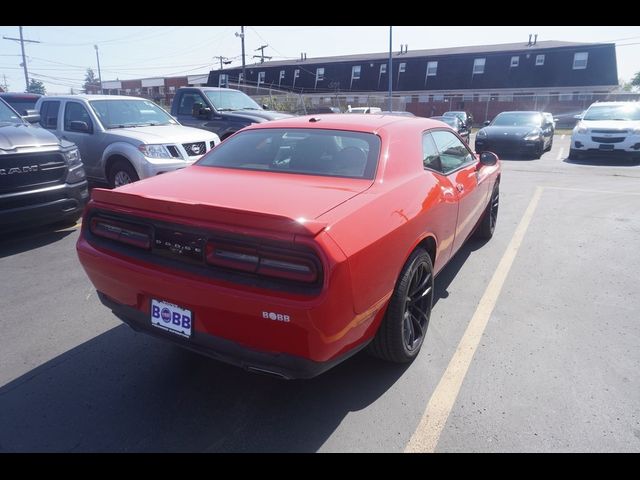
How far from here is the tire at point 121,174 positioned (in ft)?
22.1

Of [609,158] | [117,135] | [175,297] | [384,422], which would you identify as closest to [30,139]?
[117,135]

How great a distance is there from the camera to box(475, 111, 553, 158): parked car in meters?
13.7

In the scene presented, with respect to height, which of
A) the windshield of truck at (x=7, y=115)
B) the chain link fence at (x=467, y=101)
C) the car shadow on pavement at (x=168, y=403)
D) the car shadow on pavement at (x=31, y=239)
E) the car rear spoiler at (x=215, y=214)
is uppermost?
the chain link fence at (x=467, y=101)

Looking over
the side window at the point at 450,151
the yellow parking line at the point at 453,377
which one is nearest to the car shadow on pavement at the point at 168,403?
the yellow parking line at the point at 453,377

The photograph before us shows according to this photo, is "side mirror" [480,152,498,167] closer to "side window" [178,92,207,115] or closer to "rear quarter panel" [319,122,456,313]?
"rear quarter panel" [319,122,456,313]

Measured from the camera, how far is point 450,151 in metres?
4.13

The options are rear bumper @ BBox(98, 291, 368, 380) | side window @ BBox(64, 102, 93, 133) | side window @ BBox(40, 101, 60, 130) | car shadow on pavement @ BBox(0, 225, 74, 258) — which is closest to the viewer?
rear bumper @ BBox(98, 291, 368, 380)

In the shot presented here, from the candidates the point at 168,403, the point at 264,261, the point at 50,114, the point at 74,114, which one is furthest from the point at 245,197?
the point at 50,114

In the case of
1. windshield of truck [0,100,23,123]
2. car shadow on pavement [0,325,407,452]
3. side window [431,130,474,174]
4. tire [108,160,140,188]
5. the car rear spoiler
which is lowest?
car shadow on pavement [0,325,407,452]

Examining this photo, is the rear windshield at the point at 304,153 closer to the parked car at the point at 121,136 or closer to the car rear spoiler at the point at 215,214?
the car rear spoiler at the point at 215,214

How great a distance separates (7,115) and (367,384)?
6093mm

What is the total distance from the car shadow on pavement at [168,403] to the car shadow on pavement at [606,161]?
41.0 feet

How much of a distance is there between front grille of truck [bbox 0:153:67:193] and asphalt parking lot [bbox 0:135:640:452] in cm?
100

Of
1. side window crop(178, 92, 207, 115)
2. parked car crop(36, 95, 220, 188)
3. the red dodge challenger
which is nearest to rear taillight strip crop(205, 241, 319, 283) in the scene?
the red dodge challenger
